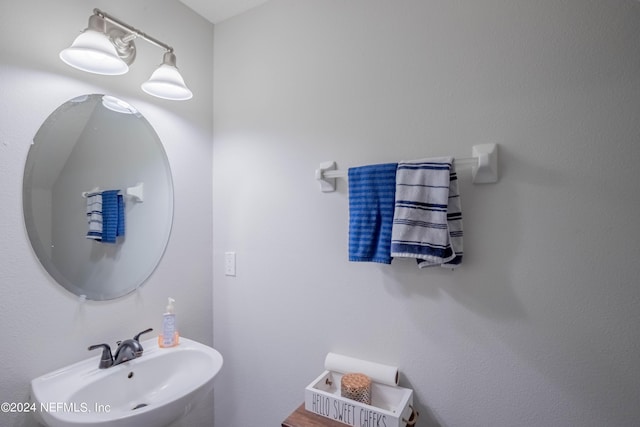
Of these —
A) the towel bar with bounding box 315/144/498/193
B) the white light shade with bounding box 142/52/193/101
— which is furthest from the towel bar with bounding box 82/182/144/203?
the towel bar with bounding box 315/144/498/193

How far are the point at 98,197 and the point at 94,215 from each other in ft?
0.25

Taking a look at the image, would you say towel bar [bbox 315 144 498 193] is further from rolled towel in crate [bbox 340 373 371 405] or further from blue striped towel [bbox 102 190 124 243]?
blue striped towel [bbox 102 190 124 243]

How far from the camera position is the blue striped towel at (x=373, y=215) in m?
1.04

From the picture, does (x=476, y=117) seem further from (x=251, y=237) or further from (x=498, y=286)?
(x=251, y=237)

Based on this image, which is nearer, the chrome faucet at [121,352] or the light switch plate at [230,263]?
the chrome faucet at [121,352]

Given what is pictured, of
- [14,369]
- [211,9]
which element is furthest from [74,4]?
[14,369]

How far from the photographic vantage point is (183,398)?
0.96 meters

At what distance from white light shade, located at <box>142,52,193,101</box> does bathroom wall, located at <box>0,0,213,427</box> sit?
0.16 metres

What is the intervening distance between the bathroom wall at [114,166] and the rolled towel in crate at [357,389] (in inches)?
34.9

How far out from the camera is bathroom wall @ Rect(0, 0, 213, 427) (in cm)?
96

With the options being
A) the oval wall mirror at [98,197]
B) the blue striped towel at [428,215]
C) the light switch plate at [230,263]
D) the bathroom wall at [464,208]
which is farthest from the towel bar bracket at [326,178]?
the oval wall mirror at [98,197]

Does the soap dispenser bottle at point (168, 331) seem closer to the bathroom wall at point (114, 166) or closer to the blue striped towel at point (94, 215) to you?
the bathroom wall at point (114, 166)

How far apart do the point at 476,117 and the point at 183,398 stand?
136 cm

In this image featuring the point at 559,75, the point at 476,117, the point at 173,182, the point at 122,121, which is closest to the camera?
the point at 559,75
